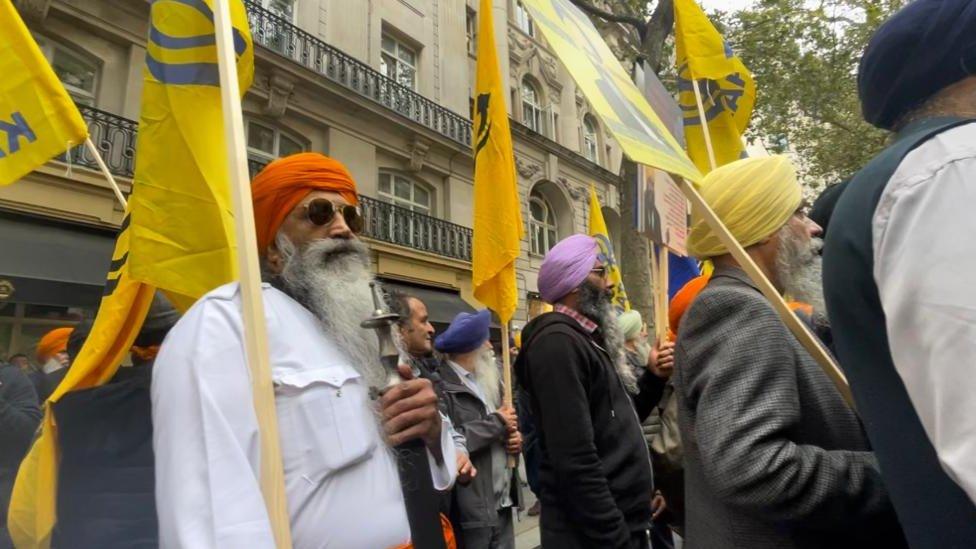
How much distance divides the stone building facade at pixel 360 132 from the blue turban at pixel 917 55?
6.86 m

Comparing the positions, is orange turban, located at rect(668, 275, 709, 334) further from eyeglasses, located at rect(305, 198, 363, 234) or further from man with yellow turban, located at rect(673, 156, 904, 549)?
eyeglasses, located at rect(305, 198, 363, 234)

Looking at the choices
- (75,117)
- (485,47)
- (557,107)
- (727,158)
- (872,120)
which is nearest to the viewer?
(872,120)

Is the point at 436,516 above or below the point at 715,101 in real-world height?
below

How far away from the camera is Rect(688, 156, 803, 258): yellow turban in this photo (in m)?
1.89

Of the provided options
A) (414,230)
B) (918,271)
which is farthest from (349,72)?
(918,271)

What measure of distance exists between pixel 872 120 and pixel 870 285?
46 cm

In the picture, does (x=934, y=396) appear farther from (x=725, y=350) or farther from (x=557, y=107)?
(x=557, y=107)

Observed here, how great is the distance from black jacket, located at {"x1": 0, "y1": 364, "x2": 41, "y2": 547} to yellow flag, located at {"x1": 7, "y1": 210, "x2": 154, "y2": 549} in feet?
8.04

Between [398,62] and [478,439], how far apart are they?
45.7 ft

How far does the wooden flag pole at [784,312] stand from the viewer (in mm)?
1548

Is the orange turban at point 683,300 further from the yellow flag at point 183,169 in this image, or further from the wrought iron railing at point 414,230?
the wrought iron railing at point 414,230

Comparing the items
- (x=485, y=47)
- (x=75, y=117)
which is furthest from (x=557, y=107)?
(x=75, y=117)

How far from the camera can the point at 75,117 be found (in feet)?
9.37

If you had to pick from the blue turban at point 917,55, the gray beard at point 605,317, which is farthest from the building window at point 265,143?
the blue turban at point 917,55
